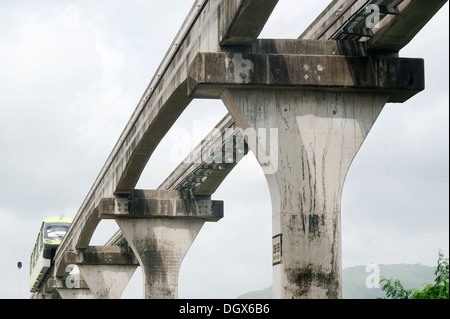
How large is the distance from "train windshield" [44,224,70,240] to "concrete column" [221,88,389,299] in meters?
40.9

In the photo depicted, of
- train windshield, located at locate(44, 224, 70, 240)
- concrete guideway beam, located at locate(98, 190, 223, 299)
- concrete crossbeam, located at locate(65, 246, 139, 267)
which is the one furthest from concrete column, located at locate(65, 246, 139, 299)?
concrete guideway beam, located at locate(98, 190, 223, 299)

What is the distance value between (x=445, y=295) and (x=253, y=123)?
4242mm

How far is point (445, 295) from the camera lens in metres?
14.4

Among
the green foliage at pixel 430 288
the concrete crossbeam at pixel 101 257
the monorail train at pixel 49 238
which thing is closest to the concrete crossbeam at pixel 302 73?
the green foliage at pixel 430 288

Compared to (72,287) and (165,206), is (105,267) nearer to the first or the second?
(72,287)

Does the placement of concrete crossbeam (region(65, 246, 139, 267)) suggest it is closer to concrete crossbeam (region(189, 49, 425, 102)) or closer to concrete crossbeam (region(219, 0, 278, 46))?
concrete crossbeam (region(189, 49, 425, 102))

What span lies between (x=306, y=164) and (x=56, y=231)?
41824 millimetres

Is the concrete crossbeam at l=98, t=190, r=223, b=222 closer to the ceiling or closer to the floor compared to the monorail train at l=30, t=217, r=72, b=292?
closer to the floor

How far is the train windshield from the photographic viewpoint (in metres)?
54.3

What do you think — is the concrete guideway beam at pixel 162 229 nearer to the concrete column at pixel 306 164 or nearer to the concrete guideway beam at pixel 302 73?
the concrete guideway beam at pixel 302 73
